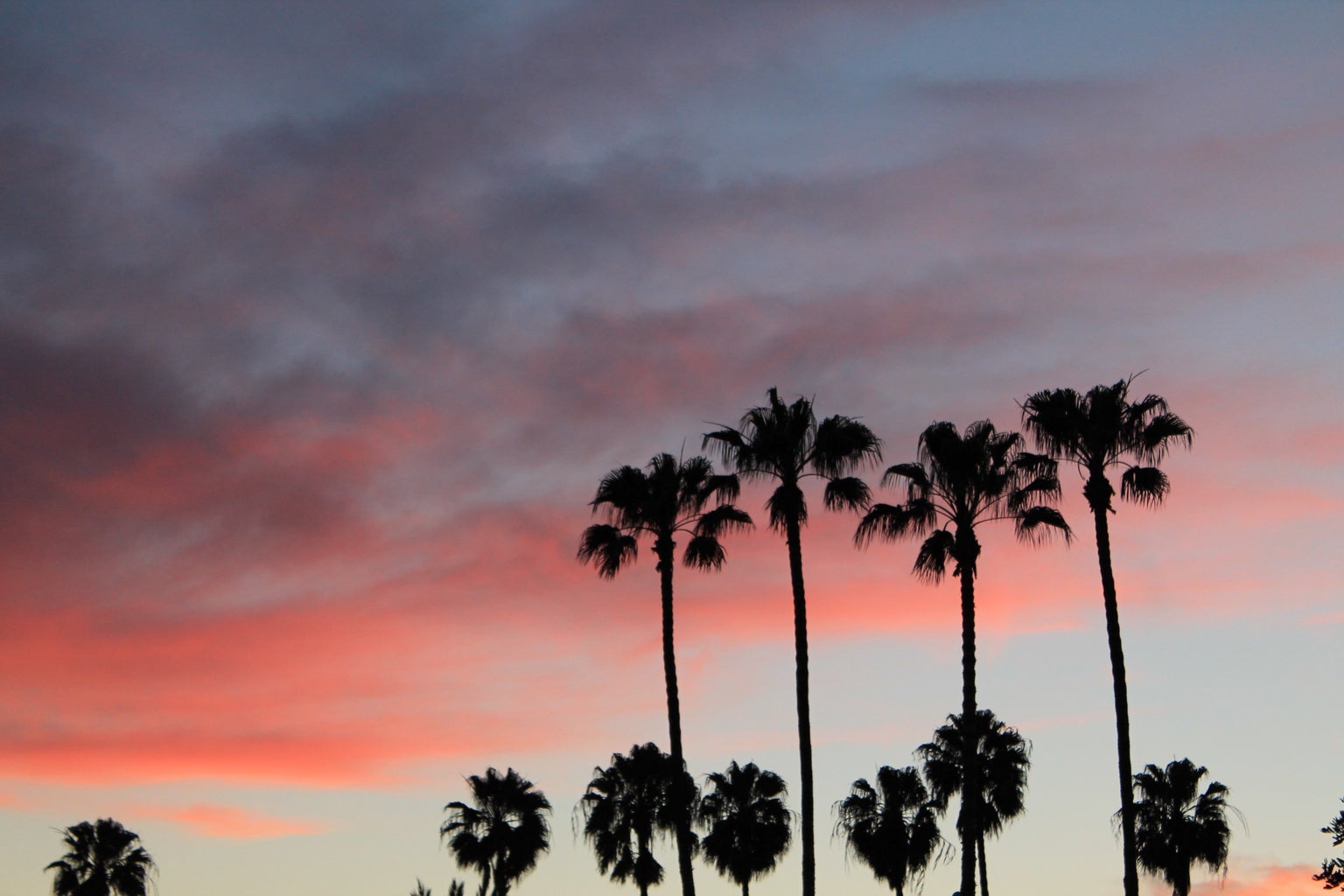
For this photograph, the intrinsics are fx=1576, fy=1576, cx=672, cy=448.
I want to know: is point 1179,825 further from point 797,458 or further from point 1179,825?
point 797,458

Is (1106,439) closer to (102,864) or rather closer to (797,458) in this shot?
(797,458)

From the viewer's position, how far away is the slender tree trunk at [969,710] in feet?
A: 169

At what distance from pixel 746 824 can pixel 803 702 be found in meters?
27.6

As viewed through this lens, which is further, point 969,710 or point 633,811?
→ point 633,811

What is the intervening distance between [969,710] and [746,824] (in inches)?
1128

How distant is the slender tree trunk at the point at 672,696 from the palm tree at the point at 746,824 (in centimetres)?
2248

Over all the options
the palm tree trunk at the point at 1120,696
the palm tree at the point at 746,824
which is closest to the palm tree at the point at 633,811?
the palm tree at the point at 746,824

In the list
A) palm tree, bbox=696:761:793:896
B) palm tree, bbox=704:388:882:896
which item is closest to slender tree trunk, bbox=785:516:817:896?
palm tree, bbox=704:388:882:896

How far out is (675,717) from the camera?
55.2m

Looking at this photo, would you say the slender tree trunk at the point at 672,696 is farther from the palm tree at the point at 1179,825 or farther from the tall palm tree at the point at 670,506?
the palm tree at the point at 1179,825

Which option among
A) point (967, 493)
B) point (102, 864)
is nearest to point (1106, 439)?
point (967, 493)

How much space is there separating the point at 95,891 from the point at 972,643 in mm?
57016

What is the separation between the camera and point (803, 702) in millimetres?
52281

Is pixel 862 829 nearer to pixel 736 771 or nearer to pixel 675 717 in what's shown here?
pixel 736 771
